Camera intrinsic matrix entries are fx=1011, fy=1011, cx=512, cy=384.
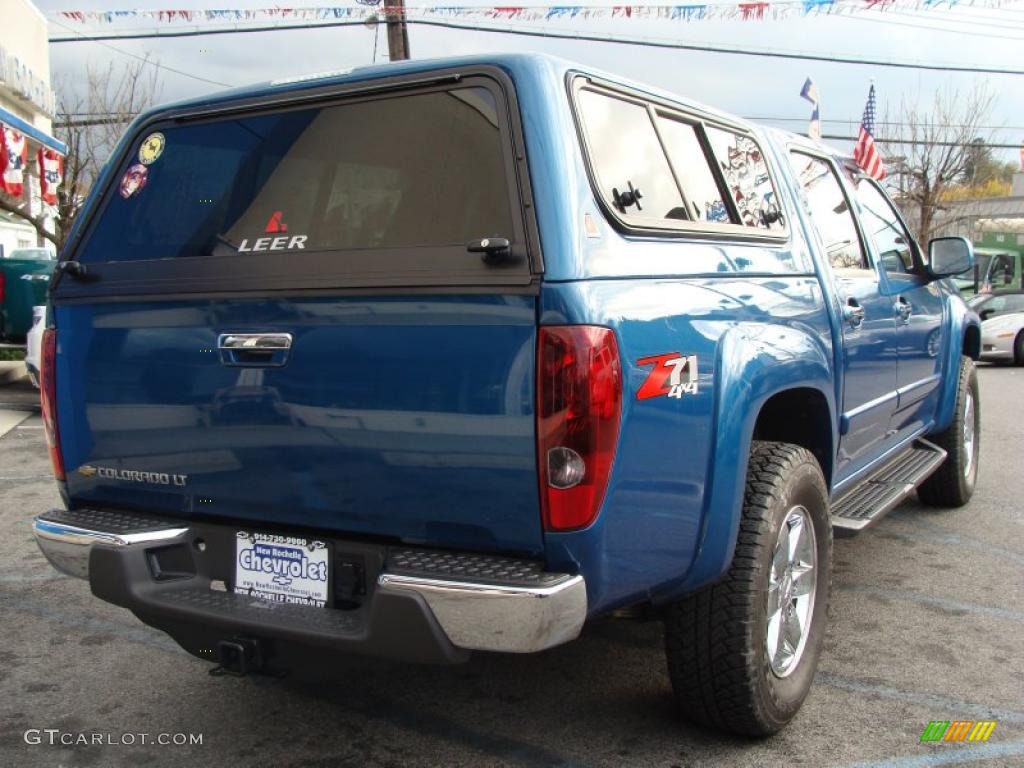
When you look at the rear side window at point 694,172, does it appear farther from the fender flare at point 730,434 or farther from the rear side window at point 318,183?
the rear side window at point 318,183

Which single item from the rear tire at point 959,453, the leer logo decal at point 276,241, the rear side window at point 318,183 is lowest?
the rear tire at point 959,453

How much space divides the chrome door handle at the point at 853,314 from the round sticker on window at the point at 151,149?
2.47 metres

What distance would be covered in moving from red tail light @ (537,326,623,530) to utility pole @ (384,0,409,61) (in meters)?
15.0

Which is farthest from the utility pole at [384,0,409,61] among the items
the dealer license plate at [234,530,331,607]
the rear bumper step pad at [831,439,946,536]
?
the dealer license plate at [234,530,331,607]

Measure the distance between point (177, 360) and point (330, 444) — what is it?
562 millimetres

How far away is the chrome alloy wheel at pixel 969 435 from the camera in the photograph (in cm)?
598

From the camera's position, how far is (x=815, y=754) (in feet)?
9.89

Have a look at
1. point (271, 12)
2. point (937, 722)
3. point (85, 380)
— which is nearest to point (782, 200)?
point (937, 722)

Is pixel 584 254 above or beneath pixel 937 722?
above

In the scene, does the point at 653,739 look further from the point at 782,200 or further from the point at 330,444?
the point at 782,200

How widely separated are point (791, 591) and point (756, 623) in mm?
466

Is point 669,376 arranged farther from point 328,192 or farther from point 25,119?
point 25,119

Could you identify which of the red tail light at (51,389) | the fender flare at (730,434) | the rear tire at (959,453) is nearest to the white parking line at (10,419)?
the red tail light at (51,389)

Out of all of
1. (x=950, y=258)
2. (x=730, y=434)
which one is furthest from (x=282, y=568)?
(x=950, y=258)
